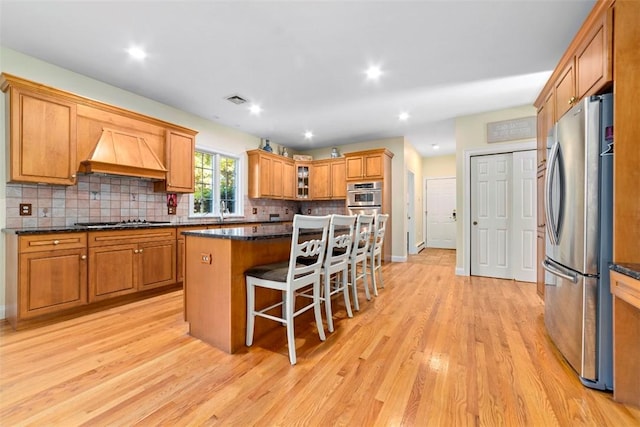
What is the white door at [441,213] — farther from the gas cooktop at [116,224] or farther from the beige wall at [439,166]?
the gas cooktop at [116,224]

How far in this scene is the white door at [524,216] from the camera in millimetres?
3953

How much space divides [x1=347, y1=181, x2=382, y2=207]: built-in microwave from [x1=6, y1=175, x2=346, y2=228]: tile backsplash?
294 cm

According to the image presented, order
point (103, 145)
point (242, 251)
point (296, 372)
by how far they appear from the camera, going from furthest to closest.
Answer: point (103, 145) < point (242, 251) < point (296, 372)

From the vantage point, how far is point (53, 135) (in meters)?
2.68

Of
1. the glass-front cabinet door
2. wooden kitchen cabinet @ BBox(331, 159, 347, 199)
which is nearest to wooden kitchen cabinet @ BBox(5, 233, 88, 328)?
the glass-front cabinet door

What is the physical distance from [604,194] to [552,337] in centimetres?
123

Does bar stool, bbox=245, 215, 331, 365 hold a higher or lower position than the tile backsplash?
lower

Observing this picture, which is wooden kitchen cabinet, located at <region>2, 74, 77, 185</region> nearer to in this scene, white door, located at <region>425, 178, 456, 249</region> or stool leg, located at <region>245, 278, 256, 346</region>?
stool leg, located at <region>245, 278, 256, 346</region>

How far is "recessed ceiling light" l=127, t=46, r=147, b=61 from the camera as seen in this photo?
8.54ft

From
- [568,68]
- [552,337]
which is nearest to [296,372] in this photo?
[552,337]

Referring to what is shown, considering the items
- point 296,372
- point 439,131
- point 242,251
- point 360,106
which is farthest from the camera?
point 439,131

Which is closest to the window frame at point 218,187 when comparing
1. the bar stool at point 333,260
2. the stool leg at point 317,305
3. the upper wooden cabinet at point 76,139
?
the upper wooden cabinet at point 76,139

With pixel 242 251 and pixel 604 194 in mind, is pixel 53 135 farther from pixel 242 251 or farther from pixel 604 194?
pixel 604 194

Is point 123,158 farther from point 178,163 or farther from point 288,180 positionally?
point 288,180
